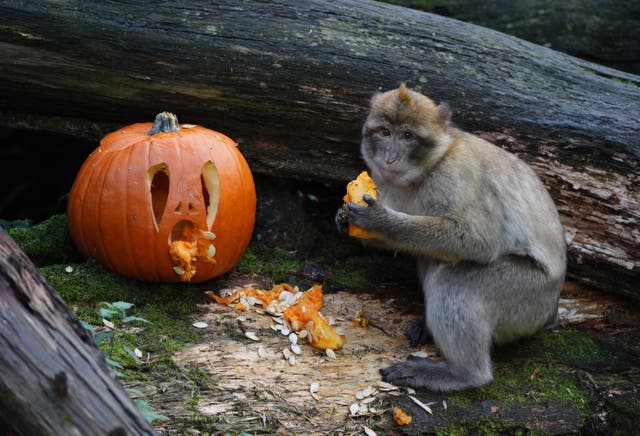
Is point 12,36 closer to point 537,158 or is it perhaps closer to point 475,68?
point 475,68

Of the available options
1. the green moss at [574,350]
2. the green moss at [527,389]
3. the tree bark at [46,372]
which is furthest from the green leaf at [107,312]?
the green moss at [574,350]

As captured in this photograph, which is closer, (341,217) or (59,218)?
(341,217)

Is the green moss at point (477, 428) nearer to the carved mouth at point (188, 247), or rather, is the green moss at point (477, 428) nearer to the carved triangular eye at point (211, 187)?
the carved mouth at point (188, 247)

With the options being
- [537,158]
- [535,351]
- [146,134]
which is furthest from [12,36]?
[535,351]

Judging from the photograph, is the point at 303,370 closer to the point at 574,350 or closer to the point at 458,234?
the point at 458,234

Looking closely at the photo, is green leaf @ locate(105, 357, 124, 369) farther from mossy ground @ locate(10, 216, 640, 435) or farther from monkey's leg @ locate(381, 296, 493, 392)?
monkey's leg @ locate(381, 296, 493, 392)

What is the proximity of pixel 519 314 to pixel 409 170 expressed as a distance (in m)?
1.24

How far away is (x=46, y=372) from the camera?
282cm

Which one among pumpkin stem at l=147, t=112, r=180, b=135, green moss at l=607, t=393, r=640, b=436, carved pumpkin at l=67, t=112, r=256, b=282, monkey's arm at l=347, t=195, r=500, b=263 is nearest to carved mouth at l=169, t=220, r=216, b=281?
carved pumpkin at l=67, t=112, r=256, b=282

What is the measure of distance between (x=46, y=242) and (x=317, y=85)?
2436 mm

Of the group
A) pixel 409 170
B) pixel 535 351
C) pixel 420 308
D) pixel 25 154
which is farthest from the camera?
pixel 25 154

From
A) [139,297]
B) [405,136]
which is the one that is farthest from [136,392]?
[405,136]

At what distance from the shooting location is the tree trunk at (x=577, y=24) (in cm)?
839

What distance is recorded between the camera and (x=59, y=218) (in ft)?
20.0
